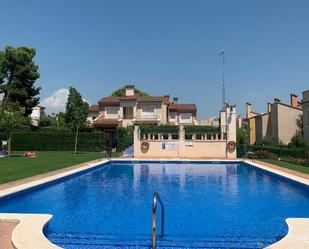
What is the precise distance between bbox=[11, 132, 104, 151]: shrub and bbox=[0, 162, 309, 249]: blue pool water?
2022 centimetres

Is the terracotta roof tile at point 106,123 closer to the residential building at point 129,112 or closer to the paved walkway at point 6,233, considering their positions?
the residential building at point 129,112

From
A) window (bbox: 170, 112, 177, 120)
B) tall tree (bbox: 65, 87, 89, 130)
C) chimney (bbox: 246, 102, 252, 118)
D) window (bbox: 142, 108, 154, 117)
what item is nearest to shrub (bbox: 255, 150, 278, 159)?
window (bbox: 142, 108, 154, 117)

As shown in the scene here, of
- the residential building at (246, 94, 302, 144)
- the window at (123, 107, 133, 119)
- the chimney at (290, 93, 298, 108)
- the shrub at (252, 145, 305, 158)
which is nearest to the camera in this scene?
the shrub at (252, 145, 305, 158)

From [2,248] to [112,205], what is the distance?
5475 mm

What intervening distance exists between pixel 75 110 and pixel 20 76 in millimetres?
7905

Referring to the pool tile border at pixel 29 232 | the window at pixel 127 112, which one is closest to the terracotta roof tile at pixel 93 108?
the window at pixel 127 112

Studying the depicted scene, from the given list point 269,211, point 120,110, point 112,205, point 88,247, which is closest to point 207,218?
point 269,211

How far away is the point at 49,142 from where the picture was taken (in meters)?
37.4

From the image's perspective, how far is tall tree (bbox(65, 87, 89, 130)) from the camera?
142ft

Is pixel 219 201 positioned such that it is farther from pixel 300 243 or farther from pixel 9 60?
pixel 9 60

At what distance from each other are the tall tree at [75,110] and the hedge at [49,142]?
561 centimetres

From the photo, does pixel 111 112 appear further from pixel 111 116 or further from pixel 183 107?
pixel 183 107

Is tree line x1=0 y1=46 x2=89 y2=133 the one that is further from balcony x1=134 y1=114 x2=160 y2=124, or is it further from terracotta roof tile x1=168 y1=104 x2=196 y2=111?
terracotta roof tile x1=168 y1=104 x2=196 y2=111

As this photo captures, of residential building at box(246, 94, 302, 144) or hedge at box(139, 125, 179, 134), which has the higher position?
residential building at box(246, 94, 302, 144)
